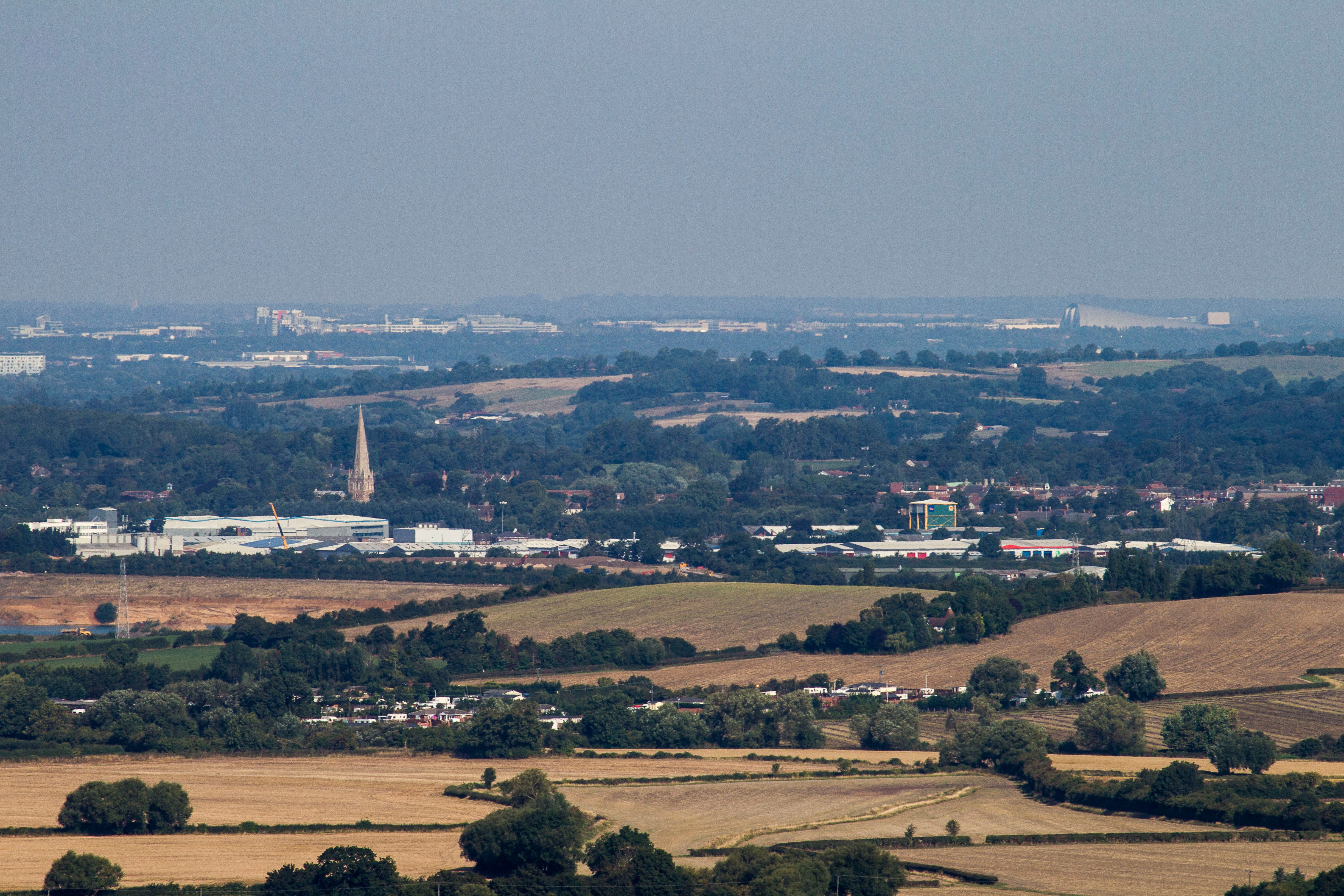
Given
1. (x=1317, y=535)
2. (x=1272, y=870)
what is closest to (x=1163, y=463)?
(x=1317, y=535)

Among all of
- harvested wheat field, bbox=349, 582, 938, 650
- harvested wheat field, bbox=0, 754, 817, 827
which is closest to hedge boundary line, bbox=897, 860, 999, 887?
harvested wheat field, bbox=0, 754, 817, 827

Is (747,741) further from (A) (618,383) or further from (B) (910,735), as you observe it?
(A) (618,383)

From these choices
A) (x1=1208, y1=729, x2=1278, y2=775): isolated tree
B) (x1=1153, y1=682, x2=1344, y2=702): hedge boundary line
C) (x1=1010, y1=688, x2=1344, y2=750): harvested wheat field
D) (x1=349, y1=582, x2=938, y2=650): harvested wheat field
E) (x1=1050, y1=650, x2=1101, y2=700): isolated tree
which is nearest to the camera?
(x1=1208, y1=729, x2=1278, y2=775): isolated tree

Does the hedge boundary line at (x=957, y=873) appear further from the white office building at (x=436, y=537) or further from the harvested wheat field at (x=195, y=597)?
the white office building at (x=436, y=537)

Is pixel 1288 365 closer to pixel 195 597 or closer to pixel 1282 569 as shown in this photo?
pixel 1282 569

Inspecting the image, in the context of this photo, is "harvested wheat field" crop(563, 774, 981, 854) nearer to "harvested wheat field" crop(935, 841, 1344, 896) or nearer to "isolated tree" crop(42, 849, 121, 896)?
"harvested wheat field" crop(935, 841, 1344, 896)

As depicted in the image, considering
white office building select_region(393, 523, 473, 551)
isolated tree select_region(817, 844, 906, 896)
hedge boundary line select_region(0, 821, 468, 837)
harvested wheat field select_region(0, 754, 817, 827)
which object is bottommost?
white office building select_region(393, 523, 473, 551)

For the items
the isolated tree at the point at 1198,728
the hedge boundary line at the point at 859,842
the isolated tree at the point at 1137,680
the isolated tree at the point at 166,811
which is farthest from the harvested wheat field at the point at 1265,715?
the isolated tree at the point at 166,811
